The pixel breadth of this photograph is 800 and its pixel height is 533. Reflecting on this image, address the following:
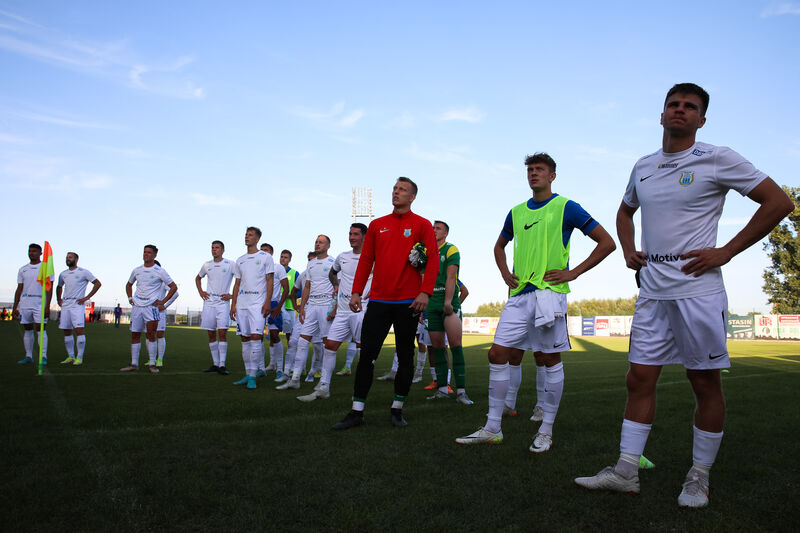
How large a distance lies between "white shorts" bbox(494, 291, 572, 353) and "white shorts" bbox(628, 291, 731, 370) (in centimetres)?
99

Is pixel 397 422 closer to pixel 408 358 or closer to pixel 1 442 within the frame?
pixel 408 358

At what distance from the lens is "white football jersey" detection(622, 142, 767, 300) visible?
2.74 metres

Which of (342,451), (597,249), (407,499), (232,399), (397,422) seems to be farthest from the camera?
(232,399)

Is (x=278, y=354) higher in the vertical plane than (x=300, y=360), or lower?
lower

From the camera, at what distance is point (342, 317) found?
21.8ft

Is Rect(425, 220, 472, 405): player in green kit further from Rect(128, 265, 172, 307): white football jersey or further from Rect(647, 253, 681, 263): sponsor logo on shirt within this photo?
Rect(128, 265, 172, 307): white football jersey

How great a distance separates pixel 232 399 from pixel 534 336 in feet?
13.0

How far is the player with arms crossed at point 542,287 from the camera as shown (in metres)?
3.90

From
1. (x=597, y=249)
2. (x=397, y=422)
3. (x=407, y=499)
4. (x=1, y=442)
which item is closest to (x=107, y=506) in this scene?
(x=407, y=499)

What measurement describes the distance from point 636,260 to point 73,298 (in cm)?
1171

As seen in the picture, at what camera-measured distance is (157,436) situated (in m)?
3.99

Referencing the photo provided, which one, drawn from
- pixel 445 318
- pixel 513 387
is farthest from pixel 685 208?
pixel 445 318

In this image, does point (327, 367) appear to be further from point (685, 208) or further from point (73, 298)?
Answer: point (73, 298)

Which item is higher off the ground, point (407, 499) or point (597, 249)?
point (597, 249)
